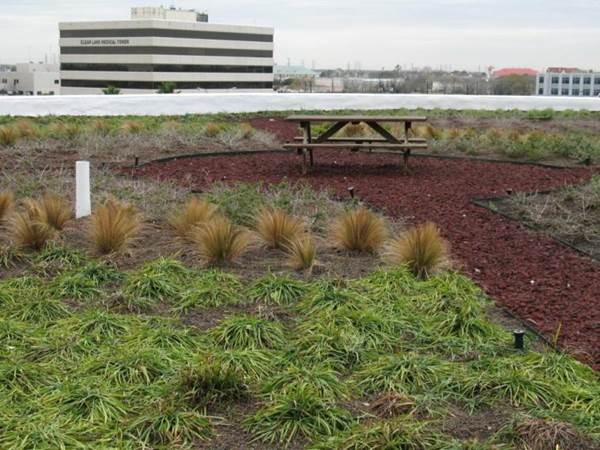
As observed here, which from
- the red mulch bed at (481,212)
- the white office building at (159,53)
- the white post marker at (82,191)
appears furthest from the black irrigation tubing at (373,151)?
the white office building at (159,53)

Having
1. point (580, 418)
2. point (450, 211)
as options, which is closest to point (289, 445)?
point (580, 418)

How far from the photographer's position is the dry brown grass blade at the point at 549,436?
4165 millimetres

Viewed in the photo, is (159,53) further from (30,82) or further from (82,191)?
(82,191)

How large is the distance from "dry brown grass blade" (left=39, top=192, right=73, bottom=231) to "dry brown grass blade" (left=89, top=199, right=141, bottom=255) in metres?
0.54

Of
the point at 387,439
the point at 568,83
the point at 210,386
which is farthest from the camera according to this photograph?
the point at 568,83

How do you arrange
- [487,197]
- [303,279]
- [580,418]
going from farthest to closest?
1. [487,197]
2. [303,279]
3. [580,418]

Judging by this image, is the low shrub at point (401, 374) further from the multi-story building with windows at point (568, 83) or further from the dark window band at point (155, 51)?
the dark window band at point (155, 51)

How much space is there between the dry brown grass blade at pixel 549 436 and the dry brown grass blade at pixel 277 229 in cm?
384

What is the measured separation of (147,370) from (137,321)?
0.97 m

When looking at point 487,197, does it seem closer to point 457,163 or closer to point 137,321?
point 457,163

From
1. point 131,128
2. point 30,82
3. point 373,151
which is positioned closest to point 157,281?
point 373,151

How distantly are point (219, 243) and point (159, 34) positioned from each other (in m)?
108

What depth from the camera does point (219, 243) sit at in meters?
7.40

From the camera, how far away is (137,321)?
587cm
